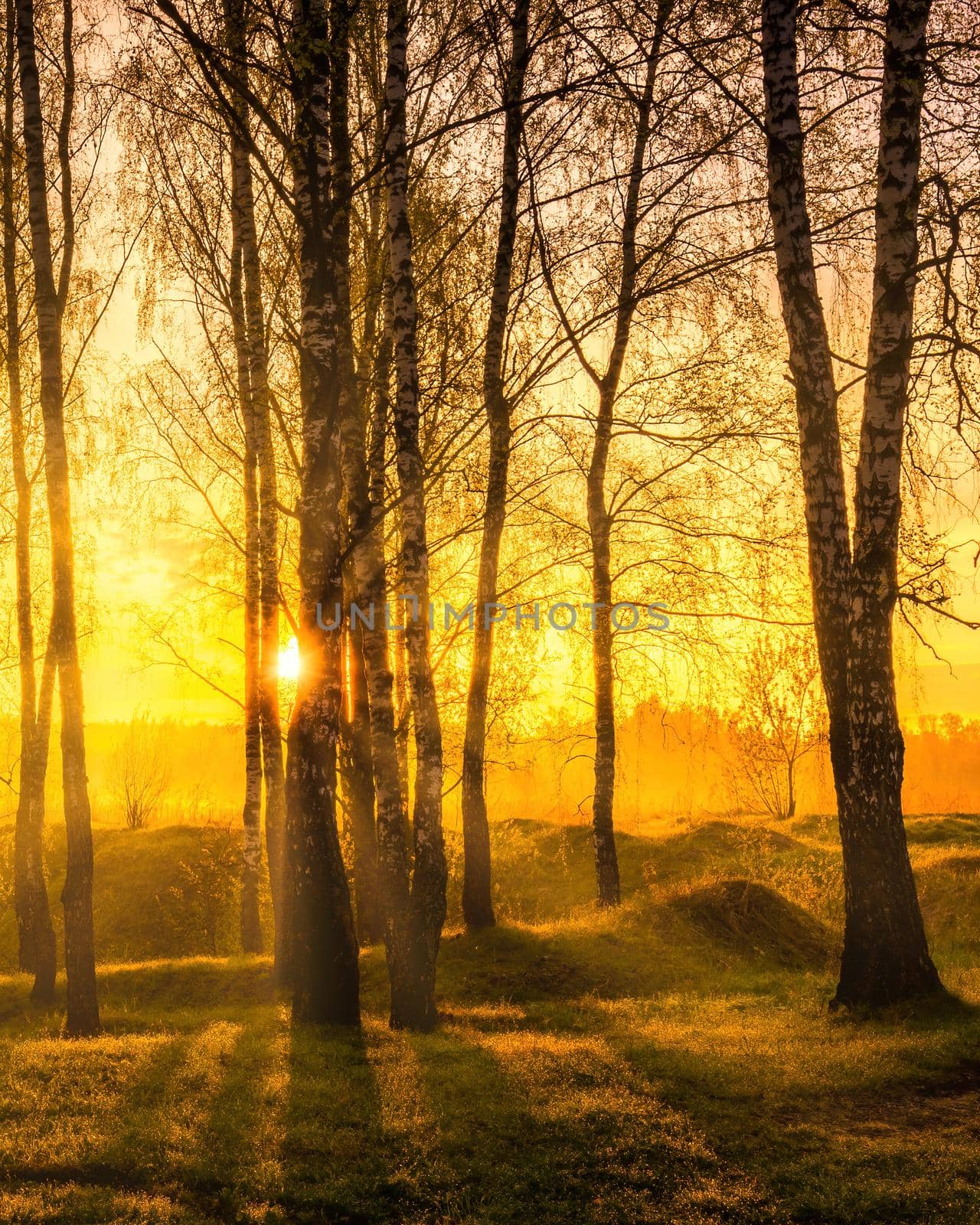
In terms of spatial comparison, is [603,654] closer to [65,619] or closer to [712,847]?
[712,847]

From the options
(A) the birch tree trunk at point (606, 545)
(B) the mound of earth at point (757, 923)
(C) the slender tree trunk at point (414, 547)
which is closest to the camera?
(C) the slender tree trunk at point (414, 547)

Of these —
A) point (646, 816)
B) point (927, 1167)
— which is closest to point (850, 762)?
point (927, 1167)

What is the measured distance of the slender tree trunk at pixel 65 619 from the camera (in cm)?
1001

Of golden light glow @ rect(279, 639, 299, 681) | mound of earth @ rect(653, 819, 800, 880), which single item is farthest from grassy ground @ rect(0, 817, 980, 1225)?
mound of earth @ rect(653, 819, 800, 880)

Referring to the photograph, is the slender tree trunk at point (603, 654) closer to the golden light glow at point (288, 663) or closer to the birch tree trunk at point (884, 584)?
the golden light glow at point (288, 663)

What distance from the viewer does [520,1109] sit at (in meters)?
6.56

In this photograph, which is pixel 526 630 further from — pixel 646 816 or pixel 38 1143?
pixel 646 816

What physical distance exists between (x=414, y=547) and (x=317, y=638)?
58.6 inches

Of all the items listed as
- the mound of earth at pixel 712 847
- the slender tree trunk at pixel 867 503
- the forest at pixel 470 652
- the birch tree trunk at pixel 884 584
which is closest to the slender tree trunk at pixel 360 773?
the forest at pixel 470 652

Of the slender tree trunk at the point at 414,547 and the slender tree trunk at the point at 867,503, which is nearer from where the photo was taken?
the slender tree trunk at the point at 867,503

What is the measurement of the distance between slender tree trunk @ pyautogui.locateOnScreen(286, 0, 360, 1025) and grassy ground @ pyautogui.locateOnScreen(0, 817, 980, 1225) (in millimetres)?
684

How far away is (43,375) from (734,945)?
482 inches

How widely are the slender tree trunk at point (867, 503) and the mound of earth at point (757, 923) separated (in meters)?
5.01

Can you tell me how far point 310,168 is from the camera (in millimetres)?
9266
